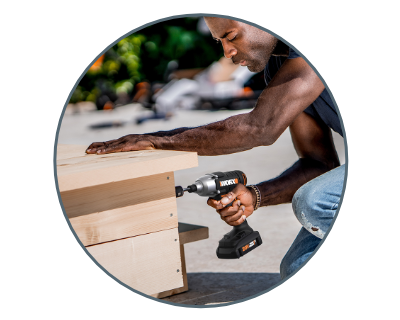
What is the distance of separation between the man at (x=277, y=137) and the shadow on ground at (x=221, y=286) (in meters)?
0.20

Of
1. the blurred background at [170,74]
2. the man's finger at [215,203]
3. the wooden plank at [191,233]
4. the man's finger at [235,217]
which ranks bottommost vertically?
the wooden plank at [191,233]

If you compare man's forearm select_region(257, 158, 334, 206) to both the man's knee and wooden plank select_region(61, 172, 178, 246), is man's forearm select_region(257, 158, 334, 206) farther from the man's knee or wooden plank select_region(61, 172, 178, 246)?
wooden plank select_region(61, 172, 178, 246)

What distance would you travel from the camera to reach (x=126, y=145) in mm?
1536

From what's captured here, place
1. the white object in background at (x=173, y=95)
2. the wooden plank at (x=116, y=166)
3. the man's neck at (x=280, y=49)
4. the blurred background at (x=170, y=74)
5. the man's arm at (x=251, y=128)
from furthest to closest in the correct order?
1. the white object in background at (x=173, y=95)
2. the blurred background at (x=170, y=74)
3. the man's neck at (x=280, y=49)
4. the man's arm at (x=251, y=128)
5. the wooden plank at (x=116, y=166)

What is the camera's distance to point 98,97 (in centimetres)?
356

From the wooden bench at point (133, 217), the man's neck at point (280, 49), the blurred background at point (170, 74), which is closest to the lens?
the wooden bench at point (133, 217)

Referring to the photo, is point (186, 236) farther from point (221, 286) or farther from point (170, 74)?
point (170, 74)

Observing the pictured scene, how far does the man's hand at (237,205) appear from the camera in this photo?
167 cm

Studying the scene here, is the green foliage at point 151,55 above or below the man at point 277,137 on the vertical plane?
above

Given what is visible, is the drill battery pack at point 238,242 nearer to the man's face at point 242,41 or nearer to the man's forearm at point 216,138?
the man's forearm at point 216,138

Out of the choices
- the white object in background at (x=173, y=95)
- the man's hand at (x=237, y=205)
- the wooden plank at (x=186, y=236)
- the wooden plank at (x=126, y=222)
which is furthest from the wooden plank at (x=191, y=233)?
the white object in background at (x=173, y=95)

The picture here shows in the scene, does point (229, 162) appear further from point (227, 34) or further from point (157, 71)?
point (227, 34)

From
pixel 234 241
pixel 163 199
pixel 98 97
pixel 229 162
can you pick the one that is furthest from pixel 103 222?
pixel 98 97

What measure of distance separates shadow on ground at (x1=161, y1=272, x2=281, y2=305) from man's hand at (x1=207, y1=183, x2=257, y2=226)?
347mm
